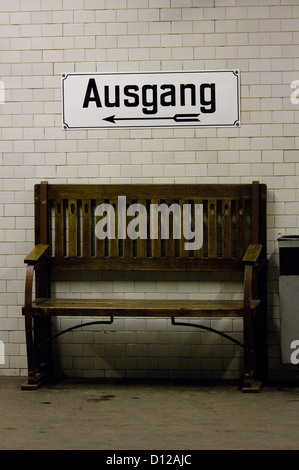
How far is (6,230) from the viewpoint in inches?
271

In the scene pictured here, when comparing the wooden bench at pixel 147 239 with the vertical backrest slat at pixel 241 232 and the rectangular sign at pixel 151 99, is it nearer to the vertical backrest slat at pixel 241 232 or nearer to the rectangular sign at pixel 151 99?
the vertical backrest slat at pixel 241 232

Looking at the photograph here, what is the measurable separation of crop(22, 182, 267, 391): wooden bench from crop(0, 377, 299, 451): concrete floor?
1.23ft

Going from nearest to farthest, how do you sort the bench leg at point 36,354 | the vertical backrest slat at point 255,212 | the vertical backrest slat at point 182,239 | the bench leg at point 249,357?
the bench leg at point 249,357
the bench leg at point 36,354
the vertical backrest slat at point 255,212
the vertical backrest slat at point 182,239

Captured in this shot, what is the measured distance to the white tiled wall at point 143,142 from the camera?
6.66 m

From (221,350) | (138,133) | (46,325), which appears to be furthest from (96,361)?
(138,133)


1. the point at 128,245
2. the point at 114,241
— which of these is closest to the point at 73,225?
the point at 114,241

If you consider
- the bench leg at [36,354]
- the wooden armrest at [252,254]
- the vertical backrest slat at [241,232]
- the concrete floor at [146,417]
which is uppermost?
the vertical backrest slat at [241,232]

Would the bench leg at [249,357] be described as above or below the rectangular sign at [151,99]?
below

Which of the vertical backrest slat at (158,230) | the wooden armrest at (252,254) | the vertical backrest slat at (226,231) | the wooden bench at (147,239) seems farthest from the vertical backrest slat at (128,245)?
the wooden armrest at (252,254)

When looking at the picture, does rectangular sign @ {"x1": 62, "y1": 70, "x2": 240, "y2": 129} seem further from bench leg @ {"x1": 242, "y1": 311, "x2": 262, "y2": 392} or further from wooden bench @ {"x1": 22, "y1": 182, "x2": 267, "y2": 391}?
bench leg @ {"x1": 242, "y1": 311, "x2": 262, "y2": 392}

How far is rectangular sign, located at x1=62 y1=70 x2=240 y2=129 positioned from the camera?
6.69 meters

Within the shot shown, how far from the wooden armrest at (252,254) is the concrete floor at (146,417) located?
1007 mm

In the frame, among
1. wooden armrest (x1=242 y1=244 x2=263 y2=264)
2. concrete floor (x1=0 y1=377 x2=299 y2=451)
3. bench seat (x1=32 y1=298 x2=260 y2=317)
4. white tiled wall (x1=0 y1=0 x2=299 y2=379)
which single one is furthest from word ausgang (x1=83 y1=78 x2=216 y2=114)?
concrete floor (x1=0 y1=377 x2=299 y2=451)
